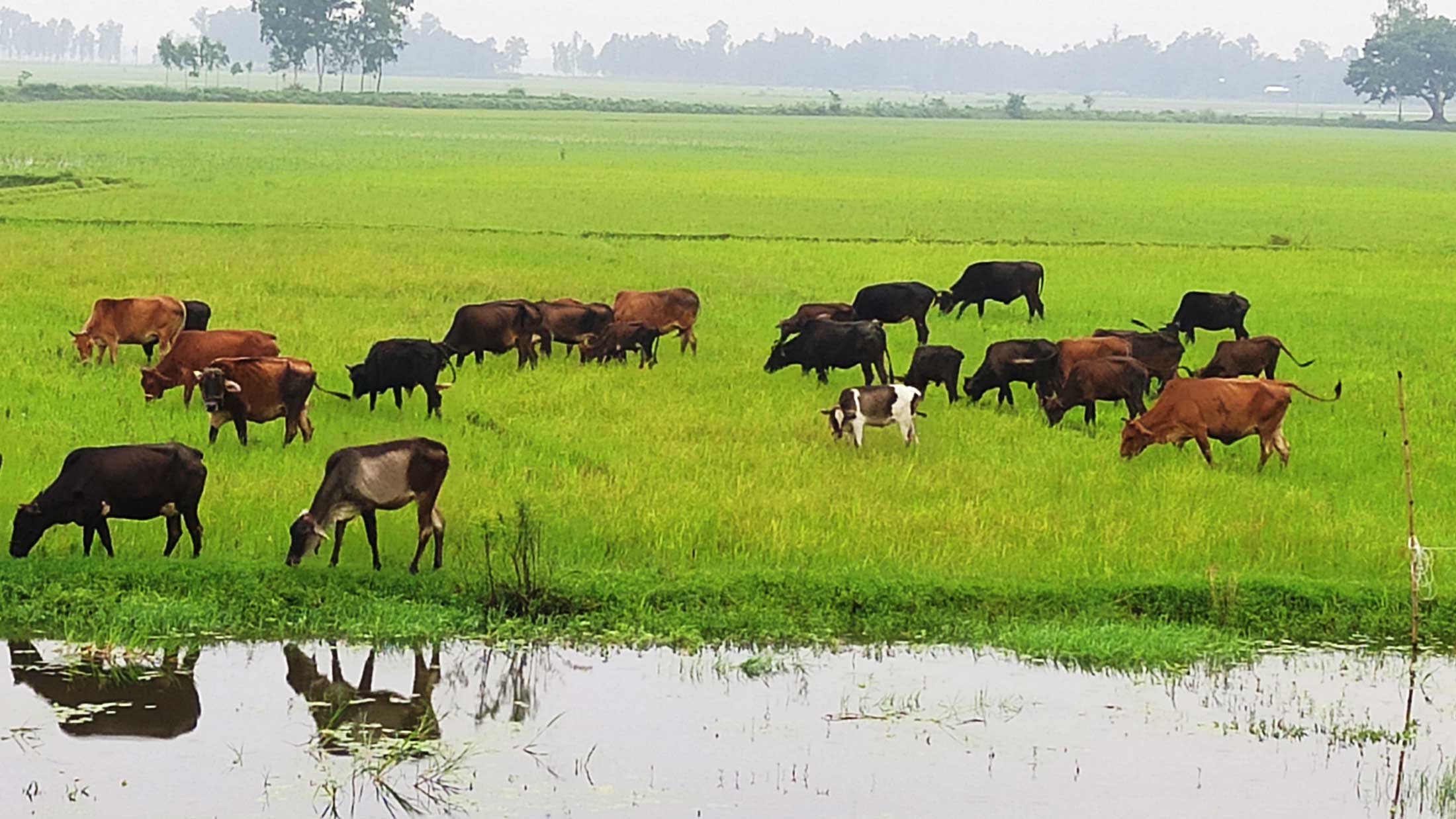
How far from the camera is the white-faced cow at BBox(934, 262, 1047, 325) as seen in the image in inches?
884

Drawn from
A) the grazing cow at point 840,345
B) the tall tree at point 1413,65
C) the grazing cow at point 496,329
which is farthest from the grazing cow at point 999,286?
the tall tree at point 1413,65

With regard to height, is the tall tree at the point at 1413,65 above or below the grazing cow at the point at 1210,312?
above

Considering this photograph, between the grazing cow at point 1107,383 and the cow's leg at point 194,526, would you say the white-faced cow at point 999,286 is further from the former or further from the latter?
the cow's leg at point 194,526

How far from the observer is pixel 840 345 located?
1716 centimetres

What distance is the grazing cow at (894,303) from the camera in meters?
20.4

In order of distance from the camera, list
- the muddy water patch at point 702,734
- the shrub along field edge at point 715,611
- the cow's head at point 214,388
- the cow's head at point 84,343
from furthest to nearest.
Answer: the cow's head at point 84,343, the cow's head at point 214,388, the shrub along field edge at point 715,611, the muddy water patch at point 702,734

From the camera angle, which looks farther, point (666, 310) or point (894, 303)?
point (894, 303)

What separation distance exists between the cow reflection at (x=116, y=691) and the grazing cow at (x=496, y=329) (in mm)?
8192

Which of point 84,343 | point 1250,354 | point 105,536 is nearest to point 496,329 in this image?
point 84,343

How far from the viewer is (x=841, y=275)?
2622cm

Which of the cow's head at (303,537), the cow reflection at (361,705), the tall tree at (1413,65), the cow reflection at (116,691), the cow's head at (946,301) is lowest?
the cow reflection at (116,691)

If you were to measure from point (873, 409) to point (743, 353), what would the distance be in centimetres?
522

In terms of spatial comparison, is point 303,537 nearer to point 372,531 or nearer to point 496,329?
point 372,531

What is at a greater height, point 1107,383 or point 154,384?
point 1107,383
